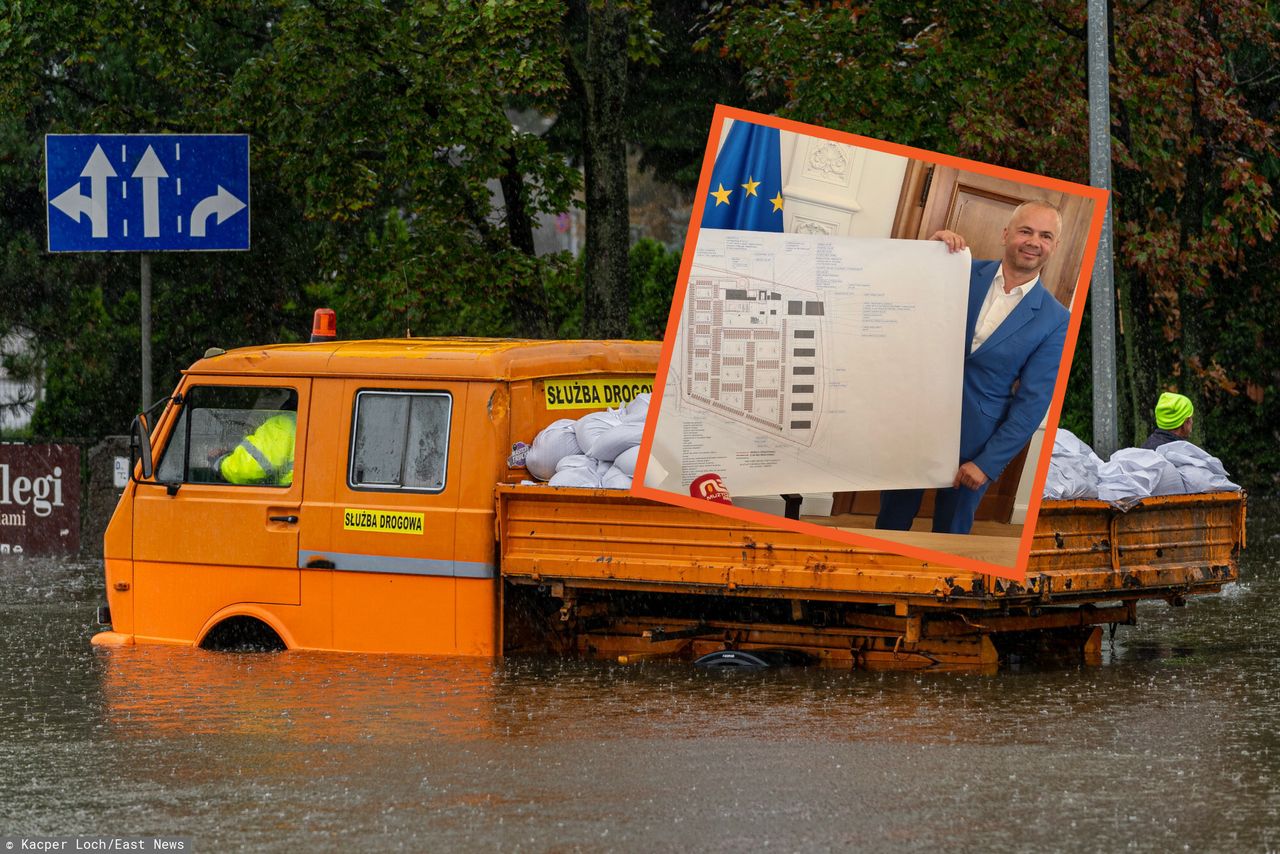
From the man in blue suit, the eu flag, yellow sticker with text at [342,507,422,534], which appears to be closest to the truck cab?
yellow sticker with text at [342,507,422,534]

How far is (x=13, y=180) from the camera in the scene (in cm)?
2061

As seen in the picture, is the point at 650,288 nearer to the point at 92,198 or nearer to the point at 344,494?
the point at 92,198

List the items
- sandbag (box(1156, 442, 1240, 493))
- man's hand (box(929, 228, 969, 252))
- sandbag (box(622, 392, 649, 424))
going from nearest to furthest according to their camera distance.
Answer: man's hand (box(929, 228, 969, 252))
sandbag (box(1156, 442, 1240, 493))
sandbag (box(622, 392, 649, 424))

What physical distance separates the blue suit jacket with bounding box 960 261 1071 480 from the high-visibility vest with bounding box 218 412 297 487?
160 inches

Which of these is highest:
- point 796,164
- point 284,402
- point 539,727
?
point 796,164

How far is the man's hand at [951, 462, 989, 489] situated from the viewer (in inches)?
325

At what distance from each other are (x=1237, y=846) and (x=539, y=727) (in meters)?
3.34

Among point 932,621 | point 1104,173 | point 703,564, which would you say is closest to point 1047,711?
point 932,621

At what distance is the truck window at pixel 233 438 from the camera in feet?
34.8

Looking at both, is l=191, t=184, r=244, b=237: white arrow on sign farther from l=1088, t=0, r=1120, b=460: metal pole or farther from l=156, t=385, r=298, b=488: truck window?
l=1088, t=0, r=1120, b=460: metal pole

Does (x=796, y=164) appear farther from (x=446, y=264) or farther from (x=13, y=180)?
(x=13, y=180)

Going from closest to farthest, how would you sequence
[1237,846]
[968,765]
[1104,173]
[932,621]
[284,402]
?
[1237,846] < [968,765] < [932,621] < [284,402] < [1104,173]

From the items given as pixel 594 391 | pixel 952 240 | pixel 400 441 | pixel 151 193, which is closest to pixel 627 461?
pixel 594 391

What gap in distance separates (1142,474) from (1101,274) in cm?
474
